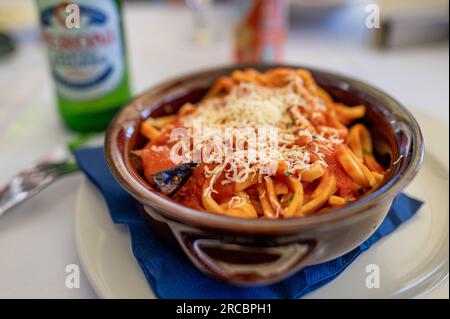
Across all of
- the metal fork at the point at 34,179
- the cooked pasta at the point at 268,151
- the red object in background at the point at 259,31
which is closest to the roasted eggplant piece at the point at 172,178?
the cooked pasta at the point at 268,151

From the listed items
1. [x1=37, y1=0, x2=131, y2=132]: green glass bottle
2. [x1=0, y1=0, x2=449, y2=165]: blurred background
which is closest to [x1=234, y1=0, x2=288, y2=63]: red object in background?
[x1=0, y1=0, x2=449, y2=165]: blurred background

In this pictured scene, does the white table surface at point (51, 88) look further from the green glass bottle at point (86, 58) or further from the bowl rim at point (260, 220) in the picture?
the bowl rim at point (260, 220)

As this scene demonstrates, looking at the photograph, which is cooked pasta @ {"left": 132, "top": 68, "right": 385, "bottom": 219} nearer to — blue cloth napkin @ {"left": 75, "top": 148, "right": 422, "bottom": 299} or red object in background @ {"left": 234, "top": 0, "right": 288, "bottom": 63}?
blue cloth napkin @ {"left": 75, "top": 148, "right": 422, "bottom": 299}

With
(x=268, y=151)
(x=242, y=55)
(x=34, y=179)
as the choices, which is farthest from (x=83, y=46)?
(x=268, y=151)
